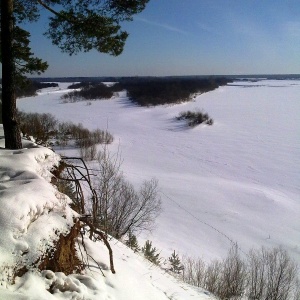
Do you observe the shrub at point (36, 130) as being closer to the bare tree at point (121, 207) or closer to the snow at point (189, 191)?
the snow at point (189, 191)

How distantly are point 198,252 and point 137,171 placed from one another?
461 inches

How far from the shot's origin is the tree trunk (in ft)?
17.2

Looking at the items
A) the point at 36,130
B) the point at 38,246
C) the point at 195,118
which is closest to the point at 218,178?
the point at 36,130

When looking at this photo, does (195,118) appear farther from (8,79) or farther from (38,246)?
(38,246)

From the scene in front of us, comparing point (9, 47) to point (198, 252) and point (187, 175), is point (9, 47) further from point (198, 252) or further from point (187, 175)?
point (187, 175)

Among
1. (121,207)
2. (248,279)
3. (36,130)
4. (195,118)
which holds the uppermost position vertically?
(36,130)

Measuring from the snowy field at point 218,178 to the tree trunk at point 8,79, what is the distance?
9.39 m

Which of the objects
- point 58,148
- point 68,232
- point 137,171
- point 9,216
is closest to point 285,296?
→ point 68,232

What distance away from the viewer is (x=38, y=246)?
300cm

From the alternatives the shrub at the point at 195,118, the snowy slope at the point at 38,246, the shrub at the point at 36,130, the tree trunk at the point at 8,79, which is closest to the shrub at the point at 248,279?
the shrub at the point at 36,130

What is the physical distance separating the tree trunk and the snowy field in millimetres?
9389

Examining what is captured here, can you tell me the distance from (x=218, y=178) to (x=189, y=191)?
4464 millimetres

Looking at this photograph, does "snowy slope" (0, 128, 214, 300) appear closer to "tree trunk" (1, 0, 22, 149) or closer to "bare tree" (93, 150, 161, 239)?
"tree trunk" (1, 0, 22, 149)

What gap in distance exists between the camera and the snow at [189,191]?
3398mm
